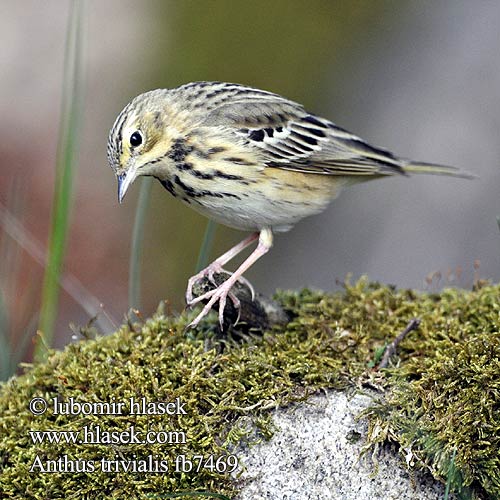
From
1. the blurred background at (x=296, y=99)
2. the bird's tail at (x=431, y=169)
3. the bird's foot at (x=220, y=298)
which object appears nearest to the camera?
the bird's foot at (x=220, y=298)

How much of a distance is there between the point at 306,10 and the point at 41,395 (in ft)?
24.4

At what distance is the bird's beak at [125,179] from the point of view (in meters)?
4.36

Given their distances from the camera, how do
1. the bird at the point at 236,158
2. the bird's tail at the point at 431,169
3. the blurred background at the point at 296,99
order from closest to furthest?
1. the bird at the point at 236,158
2. the bird's tail at the point at 431,169
3. the blurred background at the point at 296,99

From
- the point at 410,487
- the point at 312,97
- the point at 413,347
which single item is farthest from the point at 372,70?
the point at 410,487

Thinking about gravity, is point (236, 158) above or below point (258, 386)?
above

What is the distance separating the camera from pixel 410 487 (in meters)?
3.57

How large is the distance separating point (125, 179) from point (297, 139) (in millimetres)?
1172

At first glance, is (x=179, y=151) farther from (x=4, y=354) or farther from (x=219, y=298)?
(x=4, y=354)

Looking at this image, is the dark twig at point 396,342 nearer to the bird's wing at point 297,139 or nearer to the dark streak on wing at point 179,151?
the bird's wing at point 297,139

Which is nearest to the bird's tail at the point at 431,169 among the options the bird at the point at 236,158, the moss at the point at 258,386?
the bird at the point at 236,158

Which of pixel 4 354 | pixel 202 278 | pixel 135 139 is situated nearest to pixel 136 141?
pixel 135 139

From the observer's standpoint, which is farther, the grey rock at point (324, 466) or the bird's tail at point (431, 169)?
the bird's tail at point (431, 169)
